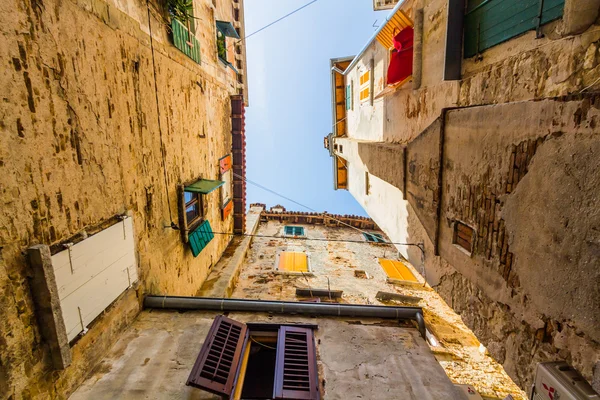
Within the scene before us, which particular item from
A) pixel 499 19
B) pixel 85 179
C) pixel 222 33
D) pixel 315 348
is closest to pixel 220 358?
pixel 315 348

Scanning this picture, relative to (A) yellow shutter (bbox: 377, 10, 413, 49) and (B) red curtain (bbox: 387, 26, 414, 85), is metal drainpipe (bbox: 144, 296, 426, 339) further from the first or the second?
(A) yellow shutter (bbox: 377, 10, 413, 49)

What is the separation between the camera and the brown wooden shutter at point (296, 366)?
13.2 ft

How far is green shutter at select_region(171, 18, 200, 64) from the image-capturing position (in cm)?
698

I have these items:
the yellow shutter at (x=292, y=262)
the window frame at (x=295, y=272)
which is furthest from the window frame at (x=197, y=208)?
the yellow shutter at (x=292, y=262)

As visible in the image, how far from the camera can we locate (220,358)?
14.4 ft

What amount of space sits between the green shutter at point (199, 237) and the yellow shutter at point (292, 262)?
11.6ft

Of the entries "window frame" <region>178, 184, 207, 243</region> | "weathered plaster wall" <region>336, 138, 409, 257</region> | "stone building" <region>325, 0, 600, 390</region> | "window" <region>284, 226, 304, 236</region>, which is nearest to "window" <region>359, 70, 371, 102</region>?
"weathered plaster wall" <region>336, 138, 409, 257</region>

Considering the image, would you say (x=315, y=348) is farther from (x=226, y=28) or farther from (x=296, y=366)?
(x=226, y=28)

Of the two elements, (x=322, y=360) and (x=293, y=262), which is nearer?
(x=322, y=360)

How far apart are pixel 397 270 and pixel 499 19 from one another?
31.1 ft

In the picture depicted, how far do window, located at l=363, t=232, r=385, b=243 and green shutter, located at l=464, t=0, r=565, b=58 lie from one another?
10.6 meters

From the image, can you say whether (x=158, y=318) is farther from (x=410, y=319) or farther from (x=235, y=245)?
(x=235, y=245)

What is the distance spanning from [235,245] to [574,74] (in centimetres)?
1112

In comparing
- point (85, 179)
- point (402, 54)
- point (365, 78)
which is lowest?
point (85, 179)
